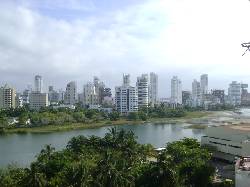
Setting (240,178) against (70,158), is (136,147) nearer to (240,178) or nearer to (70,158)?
(70,158)

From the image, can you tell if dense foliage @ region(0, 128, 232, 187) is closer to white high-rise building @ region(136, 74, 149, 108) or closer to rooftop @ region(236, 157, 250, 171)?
rooftop @ region(236, 157, 250, 171)

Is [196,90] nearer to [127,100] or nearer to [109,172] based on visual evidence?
[127,100]

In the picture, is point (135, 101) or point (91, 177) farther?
point (135, 101)

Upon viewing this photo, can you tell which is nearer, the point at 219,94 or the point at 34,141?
the point at 34,141

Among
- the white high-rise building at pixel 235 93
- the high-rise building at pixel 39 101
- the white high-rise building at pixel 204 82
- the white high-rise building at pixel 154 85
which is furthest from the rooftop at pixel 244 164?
the white high-rise building at pixel 204 82

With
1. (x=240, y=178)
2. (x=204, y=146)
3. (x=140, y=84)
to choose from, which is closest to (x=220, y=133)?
(x=204, y=146)

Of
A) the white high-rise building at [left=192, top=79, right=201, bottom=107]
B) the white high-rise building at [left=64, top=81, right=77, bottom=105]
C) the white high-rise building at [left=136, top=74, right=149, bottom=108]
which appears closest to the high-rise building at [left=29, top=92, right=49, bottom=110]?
the white high-rise building at [left=64, top=81, right=77, bottom=105]

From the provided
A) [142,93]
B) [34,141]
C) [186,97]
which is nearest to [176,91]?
[186,97]

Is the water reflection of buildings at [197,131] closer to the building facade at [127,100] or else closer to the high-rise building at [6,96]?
the building facade at [127,100]
